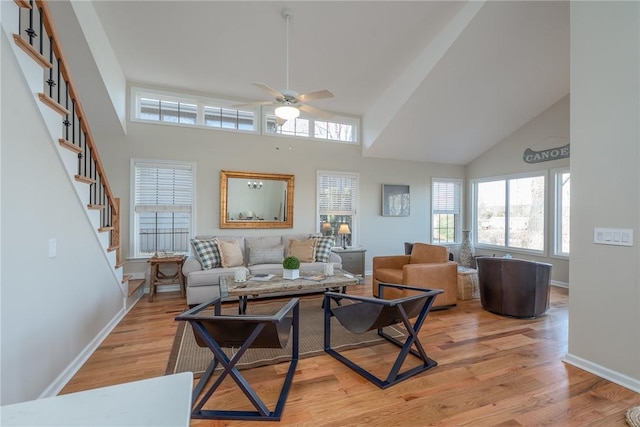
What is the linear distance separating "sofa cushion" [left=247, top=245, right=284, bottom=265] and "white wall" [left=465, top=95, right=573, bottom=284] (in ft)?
16.1

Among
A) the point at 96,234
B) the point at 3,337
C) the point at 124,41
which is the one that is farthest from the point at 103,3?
the point at 3,337

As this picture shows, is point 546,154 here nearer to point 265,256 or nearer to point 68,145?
point 265,256

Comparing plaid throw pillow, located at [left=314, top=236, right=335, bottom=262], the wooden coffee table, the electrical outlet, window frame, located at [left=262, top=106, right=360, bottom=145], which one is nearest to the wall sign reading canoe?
window frame, located at [left=262, top=106, right=360, bottom=145]

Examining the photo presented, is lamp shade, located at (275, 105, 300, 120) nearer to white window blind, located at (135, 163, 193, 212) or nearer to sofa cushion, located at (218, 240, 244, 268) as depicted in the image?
sofa cushion, located at (218, 240, 244, 268)

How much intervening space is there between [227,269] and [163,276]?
4.08ft

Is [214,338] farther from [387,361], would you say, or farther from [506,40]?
[506,40]

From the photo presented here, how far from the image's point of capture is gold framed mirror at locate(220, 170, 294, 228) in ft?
16.2

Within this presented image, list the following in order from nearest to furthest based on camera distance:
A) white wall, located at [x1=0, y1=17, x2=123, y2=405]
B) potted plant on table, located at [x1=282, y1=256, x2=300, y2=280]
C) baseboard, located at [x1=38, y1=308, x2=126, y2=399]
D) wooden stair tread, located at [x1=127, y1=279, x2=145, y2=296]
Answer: white wall, located at [x1=0, y1=17, x2=123, y2=405], baseboard, located at [x1=38, y1=308, x2=126, y2=399], potted plant on table, located at [x1=282, y1=256, x2=300, y2=280], wooden stair tread, located at [x1=127, y1=279, x2=145, y2=296]

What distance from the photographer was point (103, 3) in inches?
117

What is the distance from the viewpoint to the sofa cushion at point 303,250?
467 centimetres

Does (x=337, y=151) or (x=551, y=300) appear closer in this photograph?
(x=551, y=300)

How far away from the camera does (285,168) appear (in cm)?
536

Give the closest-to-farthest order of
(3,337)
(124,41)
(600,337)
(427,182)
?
(3,337) < (600,337) < (124,41) < (427,182)

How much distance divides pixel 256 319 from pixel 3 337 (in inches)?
51.2
